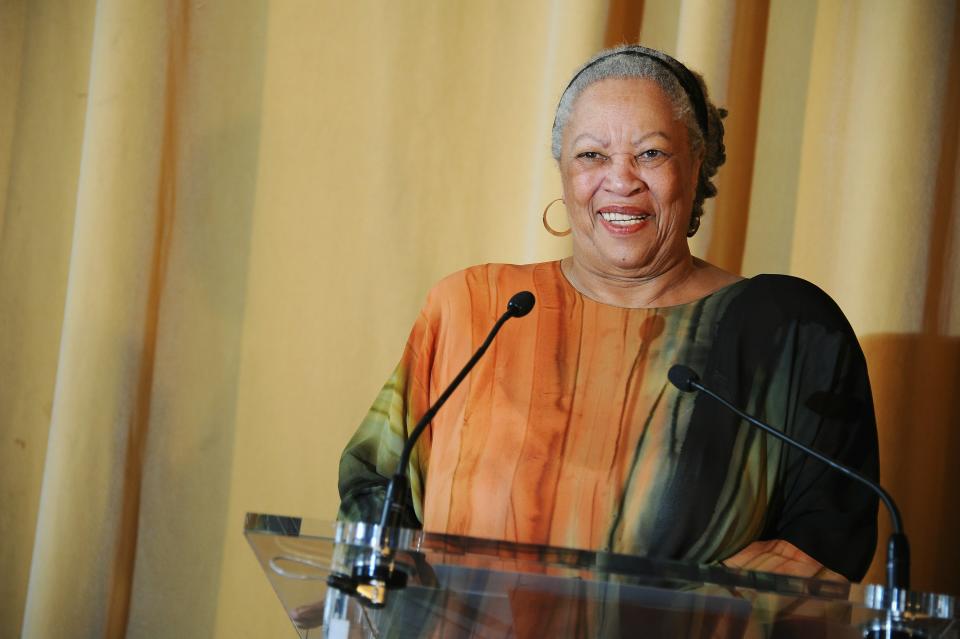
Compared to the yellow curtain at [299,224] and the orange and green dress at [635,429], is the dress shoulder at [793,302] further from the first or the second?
the yellow curtain at [299,224]

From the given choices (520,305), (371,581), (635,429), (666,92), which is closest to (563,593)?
(371,581)

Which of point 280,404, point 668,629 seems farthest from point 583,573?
point 280,404

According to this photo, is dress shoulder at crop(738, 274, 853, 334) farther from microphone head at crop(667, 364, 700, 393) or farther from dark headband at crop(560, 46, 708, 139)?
microphone head at crop(667, 364, 700, 393)

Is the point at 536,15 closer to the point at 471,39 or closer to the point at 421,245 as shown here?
the point at 471,39

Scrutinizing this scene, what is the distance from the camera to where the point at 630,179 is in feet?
6.51

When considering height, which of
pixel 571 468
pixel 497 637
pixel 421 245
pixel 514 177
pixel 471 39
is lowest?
pixel 497 637

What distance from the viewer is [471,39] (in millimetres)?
2914

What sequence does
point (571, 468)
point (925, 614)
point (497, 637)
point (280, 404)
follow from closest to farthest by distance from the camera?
point (925, 614), point (497, 637), point (571, 468), point (280, 404)

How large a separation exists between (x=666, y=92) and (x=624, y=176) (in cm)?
17

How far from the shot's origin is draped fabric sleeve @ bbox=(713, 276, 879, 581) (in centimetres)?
177

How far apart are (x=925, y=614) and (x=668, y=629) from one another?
25cm

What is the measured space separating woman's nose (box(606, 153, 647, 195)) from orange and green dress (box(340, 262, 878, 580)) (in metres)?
0.20

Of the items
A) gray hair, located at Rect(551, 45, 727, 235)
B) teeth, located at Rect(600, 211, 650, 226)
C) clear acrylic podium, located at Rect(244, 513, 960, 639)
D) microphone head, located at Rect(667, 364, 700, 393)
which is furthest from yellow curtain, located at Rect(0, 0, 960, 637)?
clear acrylic podium, located at Rect(244, 513, 960, 639)

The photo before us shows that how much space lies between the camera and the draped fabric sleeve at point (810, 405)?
177 centimetres
